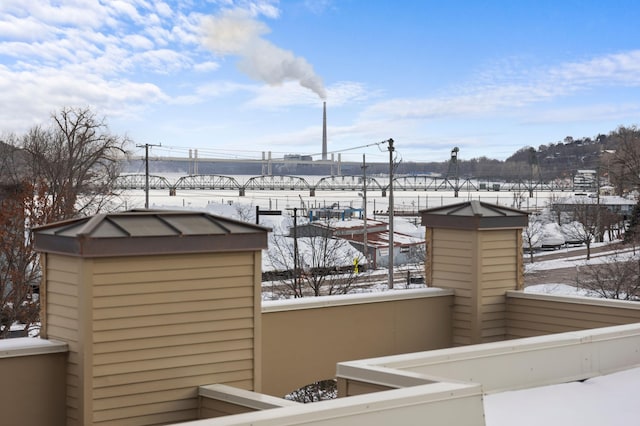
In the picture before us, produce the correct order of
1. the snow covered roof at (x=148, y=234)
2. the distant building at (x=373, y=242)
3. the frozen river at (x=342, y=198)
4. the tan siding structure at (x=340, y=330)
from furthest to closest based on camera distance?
the frozen river at (x=342, y=198)
the distant building at (x=373, y=242)
the tan siding structure at (x=340, y=330)
the snow covered roof at (x=148, y=234)

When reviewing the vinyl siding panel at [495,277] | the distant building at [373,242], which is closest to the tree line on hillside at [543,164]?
the distant building at [373,242]

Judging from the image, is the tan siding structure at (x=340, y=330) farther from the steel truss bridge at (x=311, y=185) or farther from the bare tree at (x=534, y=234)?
the steel truss bridge at (x=311, y=185)

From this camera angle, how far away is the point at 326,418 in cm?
464

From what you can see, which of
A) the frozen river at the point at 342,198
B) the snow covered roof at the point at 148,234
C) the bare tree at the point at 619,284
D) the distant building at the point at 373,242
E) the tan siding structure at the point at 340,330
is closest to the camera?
the snow covered roof at the point at 148,234

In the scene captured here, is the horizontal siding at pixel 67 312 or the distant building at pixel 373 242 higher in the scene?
the horizontal siding at pixel 67 312

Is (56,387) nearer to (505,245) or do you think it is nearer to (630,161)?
(505,245)

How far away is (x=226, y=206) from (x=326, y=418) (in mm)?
52105

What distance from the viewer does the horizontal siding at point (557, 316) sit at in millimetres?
9539

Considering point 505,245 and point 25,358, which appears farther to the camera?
point 505,245

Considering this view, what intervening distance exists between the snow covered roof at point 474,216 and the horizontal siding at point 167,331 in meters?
4.20

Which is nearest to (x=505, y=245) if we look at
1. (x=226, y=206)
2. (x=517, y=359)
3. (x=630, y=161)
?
(x=517, y=359)

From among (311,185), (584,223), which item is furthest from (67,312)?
(311,185)

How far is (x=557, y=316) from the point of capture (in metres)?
10.1

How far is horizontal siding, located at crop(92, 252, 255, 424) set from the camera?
20.3 feet
